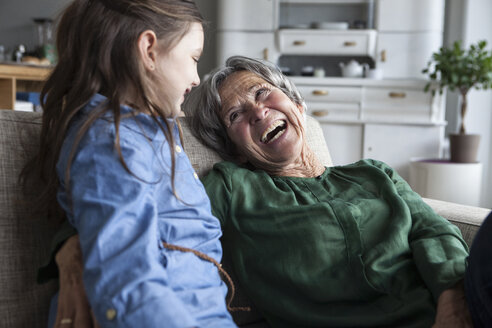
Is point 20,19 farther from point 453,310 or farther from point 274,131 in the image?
point 453,310

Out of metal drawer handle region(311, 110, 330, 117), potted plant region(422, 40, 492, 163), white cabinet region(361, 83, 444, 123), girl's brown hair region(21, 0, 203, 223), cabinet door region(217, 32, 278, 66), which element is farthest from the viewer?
cabinet door region(217, 32, 278, 66)

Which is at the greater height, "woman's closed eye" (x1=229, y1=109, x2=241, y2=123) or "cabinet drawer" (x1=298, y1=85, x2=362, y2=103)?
"woman's closed eye" (x1=229, y1=109, x2=241, y2=123)

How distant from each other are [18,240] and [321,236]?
62 centimetres

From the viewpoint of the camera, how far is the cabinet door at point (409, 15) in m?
4.15

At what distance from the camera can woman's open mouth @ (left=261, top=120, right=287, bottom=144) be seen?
130 cm

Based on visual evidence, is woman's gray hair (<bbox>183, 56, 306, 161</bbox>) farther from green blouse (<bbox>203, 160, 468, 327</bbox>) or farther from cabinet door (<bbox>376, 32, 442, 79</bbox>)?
cabinet door (<bbox>376, 32, 442, 79</bbox>)

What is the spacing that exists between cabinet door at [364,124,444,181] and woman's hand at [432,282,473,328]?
3.18m

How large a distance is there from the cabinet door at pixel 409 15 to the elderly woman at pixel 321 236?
3245mm

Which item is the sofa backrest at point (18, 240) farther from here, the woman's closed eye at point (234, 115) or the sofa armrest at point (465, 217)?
the sofa armrest at point (465, 217)

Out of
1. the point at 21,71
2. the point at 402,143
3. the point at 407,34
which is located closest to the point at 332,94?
the point at 402,143

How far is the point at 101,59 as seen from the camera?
875 millimetres

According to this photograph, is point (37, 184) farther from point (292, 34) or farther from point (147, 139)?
point (292, 34)

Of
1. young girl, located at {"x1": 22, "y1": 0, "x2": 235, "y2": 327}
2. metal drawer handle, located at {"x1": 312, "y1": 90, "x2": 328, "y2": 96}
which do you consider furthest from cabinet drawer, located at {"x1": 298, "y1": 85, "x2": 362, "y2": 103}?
young girl, located at {"x1": 22, "y1": 0, "x2": 235, "y2": 327}

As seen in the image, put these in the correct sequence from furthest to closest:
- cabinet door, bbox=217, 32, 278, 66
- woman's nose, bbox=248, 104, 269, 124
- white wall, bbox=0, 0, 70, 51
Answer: white wall, bbox=0, 0, 70, 51 → cabinet door, bbox=217, 32, 278, 66 → woman's nose, bbox=248, 104, 269, 124
